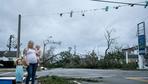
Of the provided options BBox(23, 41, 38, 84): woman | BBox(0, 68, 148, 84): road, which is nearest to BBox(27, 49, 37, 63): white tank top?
BBox(23, 41, 38, 84): woman

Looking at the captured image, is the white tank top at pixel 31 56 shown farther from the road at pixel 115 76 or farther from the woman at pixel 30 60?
the road at pixel 115 76

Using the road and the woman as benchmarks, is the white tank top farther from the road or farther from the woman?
the road

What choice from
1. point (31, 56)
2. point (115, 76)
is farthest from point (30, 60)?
point (115, 76)

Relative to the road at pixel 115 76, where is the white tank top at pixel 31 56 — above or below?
above

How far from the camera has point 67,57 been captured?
2945 inches

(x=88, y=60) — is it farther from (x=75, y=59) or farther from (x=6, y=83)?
(x=6, y=83)

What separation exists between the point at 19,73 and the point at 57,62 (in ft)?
200

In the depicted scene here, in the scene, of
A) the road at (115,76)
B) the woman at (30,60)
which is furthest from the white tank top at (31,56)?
the road at (115,76)

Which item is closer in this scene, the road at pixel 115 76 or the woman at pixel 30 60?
the woman at pixel 30 60

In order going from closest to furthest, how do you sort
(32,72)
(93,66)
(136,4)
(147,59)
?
(32,72) < (136,4) < (93,66) < (147,59)

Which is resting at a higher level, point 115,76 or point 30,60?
point 30,60

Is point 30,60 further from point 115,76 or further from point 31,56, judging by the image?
point 115,76

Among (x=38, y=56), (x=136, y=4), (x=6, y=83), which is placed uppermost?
(x=136, y=4)

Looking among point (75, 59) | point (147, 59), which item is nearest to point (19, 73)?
point (75, 59)
